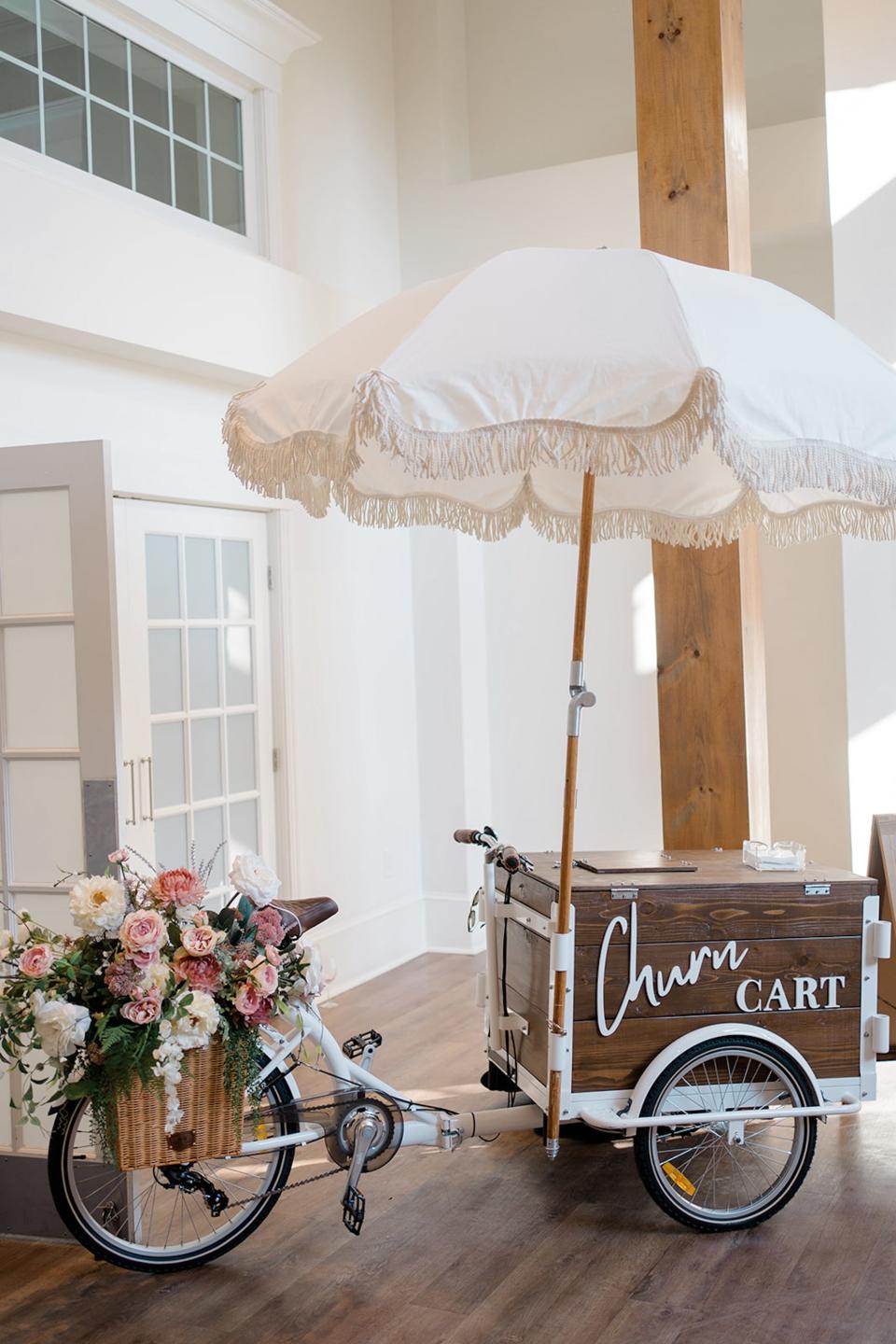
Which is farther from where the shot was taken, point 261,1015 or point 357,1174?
point 357,1174

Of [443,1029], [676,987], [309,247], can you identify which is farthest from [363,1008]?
[309,247]

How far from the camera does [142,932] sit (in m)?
2.76

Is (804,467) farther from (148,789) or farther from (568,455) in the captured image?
(148,789)

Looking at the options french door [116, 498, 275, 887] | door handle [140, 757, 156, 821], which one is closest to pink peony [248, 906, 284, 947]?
french door [116, 498, 275, 887]

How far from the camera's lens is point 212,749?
529cm

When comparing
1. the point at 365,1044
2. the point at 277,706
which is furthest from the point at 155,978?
the point at 277,706

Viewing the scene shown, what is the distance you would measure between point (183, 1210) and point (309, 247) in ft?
13.3

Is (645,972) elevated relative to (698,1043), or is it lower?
elevated

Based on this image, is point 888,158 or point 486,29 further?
point 486,29

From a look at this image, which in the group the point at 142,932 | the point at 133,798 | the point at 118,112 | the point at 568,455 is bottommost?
the point at 142,932

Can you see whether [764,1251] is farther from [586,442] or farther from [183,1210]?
[586,442]

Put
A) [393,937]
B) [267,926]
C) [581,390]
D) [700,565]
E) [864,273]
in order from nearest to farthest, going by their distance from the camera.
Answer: [581,390], [267,926], [700,565], [864,273], [393,937]

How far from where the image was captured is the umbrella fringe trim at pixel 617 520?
346 cm

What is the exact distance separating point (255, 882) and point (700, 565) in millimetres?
1845
